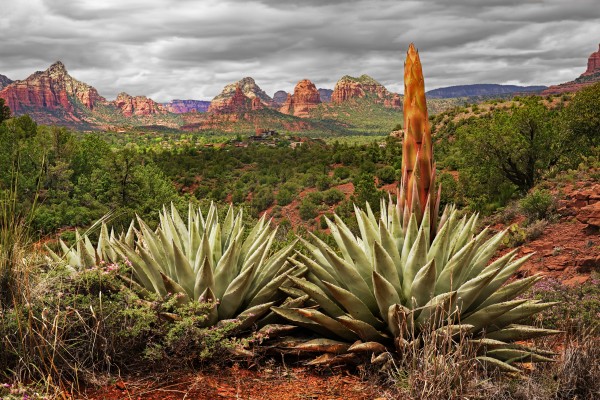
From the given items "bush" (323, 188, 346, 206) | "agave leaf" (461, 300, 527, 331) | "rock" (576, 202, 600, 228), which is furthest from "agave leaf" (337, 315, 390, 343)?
"bush" (323, 188, 346, 206)

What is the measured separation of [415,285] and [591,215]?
10.9m

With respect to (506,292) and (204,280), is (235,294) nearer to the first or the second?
(204,280)

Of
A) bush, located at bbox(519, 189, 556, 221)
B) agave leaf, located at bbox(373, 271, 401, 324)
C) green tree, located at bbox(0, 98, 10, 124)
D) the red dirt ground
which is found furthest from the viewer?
green tree, located at bbox(0, 98, 10, 124)

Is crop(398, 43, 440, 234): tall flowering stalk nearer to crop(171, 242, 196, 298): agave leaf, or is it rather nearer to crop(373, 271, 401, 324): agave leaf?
crop(373, 271, 401, 324): agave leaf

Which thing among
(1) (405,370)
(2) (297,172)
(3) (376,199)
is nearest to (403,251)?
(1) (405,370)

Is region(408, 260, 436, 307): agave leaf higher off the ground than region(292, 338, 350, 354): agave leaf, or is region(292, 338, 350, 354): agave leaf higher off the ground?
region(408, 260, 436, 307): agave leaf

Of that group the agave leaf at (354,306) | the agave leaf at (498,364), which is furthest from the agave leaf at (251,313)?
the agave leaf at (498,364)

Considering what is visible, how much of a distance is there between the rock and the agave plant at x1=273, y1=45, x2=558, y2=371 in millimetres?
9869

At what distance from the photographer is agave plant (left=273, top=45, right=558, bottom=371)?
11.5ft

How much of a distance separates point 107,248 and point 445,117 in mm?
60405

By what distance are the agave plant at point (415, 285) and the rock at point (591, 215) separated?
9.87 m

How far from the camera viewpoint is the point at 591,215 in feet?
41.1

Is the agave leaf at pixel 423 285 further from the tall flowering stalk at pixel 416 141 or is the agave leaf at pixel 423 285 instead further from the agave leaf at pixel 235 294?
the agave leaf at pixel 235 294

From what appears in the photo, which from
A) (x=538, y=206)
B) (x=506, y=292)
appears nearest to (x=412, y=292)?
(x=506, y=292)
